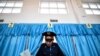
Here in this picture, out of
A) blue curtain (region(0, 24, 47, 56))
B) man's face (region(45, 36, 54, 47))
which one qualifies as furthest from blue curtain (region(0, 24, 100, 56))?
man's face (region(45, 36, 54, 47))

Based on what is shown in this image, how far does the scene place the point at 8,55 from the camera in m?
3.73

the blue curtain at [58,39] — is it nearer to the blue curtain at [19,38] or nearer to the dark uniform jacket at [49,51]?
the blue curtain at [19,38]

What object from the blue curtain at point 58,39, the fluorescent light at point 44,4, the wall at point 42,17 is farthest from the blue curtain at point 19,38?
the fluorescent light at point 44,4

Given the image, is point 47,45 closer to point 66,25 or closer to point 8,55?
point 8,55

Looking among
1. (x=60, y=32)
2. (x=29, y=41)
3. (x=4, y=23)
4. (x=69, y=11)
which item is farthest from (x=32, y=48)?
(x=69, y=11)

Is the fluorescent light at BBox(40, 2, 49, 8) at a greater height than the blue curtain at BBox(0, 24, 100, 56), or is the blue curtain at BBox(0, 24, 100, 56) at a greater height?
the fluorescent light at BBox(40, 2, 49, 8)

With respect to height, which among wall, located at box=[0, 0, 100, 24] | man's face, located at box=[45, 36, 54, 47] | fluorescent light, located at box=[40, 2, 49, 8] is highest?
fluorescent light, located at box=[40, 2, 49, 8]

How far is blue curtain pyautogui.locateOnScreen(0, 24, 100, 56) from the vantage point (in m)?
3.84

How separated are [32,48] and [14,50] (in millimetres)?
467

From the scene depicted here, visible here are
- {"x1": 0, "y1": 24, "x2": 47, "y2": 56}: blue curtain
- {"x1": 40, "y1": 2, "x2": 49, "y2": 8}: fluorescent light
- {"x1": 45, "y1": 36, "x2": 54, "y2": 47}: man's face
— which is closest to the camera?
{"x1": 45, "y1": 36, "x2": 54, "y2": 47}: man's face

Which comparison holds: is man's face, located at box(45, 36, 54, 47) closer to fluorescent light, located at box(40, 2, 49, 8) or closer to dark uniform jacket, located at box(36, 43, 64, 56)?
dark uniform jacket, located at box(36, 43, 64, 56)

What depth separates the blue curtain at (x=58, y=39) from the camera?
384 cm

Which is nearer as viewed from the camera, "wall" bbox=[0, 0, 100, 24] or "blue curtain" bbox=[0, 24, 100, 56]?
"blue curtain" bbox=[0, 24, 100, 56]

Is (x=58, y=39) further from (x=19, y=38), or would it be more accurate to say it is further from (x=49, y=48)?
(x=49, y=48)
